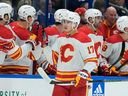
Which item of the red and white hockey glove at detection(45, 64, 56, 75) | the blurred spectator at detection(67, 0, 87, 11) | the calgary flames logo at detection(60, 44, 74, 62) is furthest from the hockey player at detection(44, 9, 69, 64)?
the calgary flames logo at detection(60, 44, 74, 62)

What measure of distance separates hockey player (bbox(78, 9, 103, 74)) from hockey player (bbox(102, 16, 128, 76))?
0.12 m

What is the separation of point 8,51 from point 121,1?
323 cm

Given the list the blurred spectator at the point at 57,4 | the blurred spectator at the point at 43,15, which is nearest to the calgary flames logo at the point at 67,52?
the blurred spectator at the point at 43,15

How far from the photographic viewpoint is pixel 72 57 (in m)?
6.60

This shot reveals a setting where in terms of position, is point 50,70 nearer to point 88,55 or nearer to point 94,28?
point 94,28

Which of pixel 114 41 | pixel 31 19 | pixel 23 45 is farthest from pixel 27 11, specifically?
pixel 114 41

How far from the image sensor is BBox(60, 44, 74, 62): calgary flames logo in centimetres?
661

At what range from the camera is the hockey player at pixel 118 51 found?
7859mm

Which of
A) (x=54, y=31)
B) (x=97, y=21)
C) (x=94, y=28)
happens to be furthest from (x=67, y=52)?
(x=54, y=31)

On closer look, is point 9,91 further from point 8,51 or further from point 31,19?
point 31,19

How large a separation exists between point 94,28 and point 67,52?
142 cm

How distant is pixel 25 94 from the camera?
721 centimetres

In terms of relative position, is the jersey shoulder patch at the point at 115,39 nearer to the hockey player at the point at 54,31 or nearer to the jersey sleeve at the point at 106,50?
the jersey sleeve at the point at 106,50

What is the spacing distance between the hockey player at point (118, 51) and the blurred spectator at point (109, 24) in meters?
0.59
